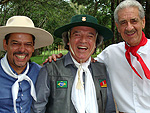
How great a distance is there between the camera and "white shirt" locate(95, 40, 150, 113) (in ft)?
9.11

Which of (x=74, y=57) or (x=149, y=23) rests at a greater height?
(x=149, y=23)

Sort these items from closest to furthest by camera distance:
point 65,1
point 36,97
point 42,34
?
point 36,97
point 42,34
point 65,1

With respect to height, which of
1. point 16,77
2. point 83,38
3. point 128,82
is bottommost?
point 128,82

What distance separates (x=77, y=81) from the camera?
2.52 meters

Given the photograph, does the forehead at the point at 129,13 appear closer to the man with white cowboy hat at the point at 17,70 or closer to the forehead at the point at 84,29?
the forehead at the point at 84,29

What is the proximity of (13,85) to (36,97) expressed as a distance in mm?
414

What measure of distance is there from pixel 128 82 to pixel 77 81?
104cm

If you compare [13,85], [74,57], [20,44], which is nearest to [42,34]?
[20,44]

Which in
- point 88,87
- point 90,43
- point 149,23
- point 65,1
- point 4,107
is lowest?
point 4,107

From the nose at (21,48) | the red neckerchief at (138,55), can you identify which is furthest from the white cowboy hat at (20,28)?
the red neckerchief at (138,55)

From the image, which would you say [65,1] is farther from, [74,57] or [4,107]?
[4,107]

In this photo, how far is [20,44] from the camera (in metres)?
2.64

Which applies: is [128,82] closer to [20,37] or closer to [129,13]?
[129,13]

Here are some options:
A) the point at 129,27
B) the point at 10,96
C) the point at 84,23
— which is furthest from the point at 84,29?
the point at 10,96
